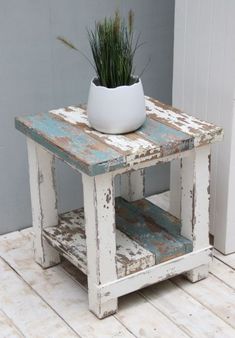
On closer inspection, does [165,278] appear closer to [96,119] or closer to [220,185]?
[220,185]

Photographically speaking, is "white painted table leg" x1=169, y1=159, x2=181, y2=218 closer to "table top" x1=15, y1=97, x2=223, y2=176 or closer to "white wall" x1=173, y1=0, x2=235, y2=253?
"white wall" x1=173, y1=0, x2=235, y2=253

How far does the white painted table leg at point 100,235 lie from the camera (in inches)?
74.2

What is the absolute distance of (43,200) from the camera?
2217 mm

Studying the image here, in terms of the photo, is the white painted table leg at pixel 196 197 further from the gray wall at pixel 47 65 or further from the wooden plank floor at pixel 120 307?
the gray wall at pixel 47 65

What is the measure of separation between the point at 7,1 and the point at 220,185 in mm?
927

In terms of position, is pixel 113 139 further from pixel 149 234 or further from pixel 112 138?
pixel 149 234

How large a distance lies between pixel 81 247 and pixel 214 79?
68 centimetres

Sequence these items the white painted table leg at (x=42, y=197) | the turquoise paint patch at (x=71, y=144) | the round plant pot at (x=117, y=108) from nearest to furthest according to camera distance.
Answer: the turquoise paint patch at (x=71, y=144) < the round plant pot at (x=117, y=108) < the white painted table leg at (x=42, y=197)

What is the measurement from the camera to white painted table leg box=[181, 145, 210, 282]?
2035mm

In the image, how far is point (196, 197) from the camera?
208 cm

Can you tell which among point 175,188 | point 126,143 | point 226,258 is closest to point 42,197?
point 126,143

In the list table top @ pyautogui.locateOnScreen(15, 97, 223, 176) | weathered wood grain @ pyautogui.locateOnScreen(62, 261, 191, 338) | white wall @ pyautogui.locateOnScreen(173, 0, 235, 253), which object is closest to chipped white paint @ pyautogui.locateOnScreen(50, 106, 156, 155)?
table top @ pyautogui.locateOnScreen(15, 97, 223, 176)

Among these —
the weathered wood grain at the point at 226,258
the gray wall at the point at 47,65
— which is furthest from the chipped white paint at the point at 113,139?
the weathered wood grain at the point at 226,258

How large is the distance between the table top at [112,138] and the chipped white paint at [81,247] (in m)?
0.32
